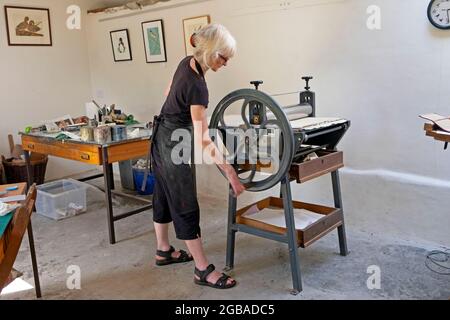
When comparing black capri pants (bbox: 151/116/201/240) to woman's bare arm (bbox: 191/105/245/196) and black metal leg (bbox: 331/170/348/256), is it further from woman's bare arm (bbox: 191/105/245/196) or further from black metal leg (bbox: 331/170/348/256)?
black metal leg (bbox: 331/170/348/256)

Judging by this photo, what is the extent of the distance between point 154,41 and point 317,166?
2.82m

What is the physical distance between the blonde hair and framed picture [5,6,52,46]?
334cm

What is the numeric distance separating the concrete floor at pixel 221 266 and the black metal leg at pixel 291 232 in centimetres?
8

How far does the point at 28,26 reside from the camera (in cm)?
483

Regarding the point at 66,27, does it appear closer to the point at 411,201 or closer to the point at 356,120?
the point at 356,120

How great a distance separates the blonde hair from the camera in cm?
224

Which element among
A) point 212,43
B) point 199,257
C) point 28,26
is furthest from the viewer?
point 28,26

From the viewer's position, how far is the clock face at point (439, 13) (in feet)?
8.86

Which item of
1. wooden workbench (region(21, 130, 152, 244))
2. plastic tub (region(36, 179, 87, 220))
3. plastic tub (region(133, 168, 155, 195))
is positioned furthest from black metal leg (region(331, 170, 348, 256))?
plastic tub (region(36, 179, 87, 220))

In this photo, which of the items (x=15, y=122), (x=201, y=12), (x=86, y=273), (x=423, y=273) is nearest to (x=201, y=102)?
(x=86, y=273)

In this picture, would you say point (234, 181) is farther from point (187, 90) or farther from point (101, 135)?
point (101, 135)

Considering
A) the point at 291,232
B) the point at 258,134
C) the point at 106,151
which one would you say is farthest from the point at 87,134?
the point at 291,232

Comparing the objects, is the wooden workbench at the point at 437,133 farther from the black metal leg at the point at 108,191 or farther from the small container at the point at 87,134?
the small container at the point at 87,134

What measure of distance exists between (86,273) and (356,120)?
2271 millimetres
